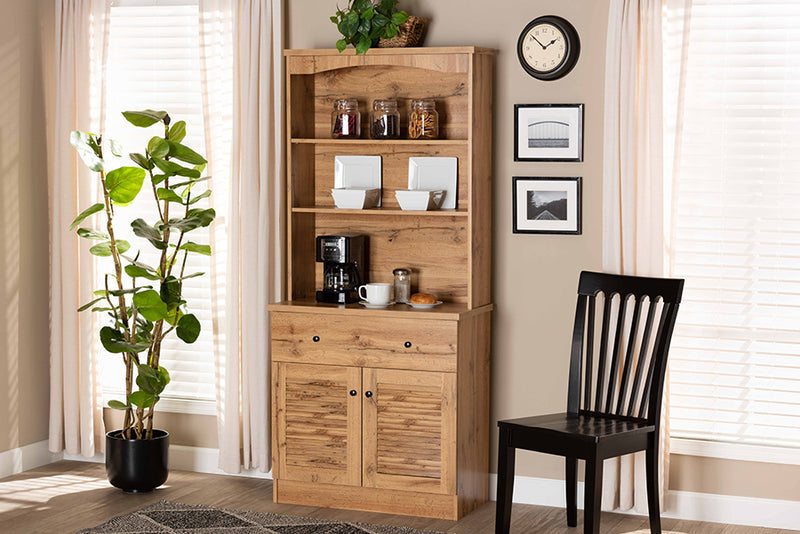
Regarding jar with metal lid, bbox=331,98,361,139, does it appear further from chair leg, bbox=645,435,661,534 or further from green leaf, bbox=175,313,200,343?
chair leg, bbox=645,435,661,534

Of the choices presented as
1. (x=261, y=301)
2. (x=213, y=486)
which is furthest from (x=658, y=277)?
(x=213, y=486)

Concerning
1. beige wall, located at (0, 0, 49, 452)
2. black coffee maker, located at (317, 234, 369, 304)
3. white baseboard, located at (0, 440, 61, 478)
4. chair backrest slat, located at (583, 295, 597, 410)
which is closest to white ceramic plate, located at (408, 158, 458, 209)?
black coffee maker, located at (317, 234, 369, 304)

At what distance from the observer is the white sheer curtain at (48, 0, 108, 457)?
493cm

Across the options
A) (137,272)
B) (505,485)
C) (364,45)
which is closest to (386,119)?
(364,45)

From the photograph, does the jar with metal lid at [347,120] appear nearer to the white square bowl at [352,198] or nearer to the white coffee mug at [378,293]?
the white square bowl at [352,198]

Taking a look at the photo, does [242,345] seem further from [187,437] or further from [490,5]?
[490,5]

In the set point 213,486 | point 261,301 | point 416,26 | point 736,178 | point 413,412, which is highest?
point 416,26

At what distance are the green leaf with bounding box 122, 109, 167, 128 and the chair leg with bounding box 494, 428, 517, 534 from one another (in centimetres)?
203

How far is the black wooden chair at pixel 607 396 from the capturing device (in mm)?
3637

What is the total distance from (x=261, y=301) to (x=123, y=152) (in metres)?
1.07

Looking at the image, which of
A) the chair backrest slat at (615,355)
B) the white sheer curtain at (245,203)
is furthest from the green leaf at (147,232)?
the chair backrest slat at (615,355)

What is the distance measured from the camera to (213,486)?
4711mm

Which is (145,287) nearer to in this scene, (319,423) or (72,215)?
(72,215)

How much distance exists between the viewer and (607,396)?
402 centimetres
